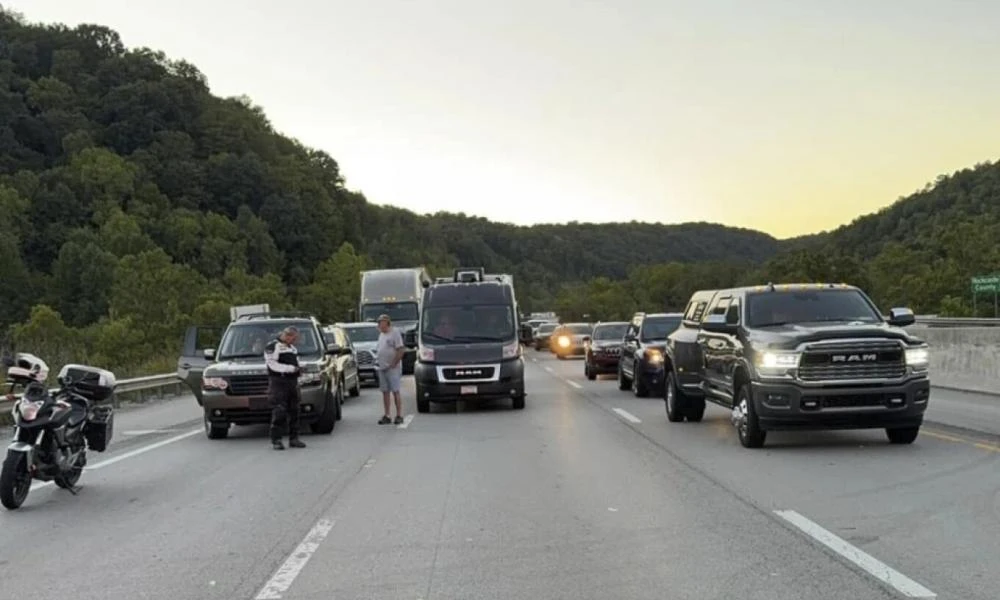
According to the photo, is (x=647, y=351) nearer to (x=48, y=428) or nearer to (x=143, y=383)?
(x=143, y=383)

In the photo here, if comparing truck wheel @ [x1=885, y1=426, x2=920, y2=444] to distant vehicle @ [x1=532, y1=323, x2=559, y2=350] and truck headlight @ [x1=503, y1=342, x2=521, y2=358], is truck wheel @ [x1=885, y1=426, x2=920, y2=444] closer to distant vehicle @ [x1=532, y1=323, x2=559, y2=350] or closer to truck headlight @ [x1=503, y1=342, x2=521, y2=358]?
truck headlight @ [x1=503, y1=342, x2=521, y2=358]

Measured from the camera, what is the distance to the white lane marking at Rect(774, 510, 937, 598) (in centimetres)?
600

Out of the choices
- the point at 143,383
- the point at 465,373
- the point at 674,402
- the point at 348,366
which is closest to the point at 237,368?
the point at 465,373

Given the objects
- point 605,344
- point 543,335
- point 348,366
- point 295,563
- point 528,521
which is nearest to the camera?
point 295,563

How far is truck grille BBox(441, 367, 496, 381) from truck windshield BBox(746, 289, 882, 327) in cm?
682

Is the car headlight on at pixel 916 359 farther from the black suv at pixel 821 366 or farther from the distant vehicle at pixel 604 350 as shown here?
the distant vehicle at pixel 604 350

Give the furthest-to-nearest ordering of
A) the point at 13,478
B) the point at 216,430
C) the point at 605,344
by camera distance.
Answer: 1. the point at 605,344
2. the point at 216,430
3. the point at 13,478

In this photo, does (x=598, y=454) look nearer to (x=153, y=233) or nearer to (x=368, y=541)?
(x=368, y=541)

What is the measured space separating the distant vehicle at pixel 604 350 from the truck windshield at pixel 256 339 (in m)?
13.1

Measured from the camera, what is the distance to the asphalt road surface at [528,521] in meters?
6.38

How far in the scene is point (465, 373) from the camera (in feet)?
63.2

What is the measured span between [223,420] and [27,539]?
7104 millimetres

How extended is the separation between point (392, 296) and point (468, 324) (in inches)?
784

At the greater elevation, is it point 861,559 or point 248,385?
point 248,385
